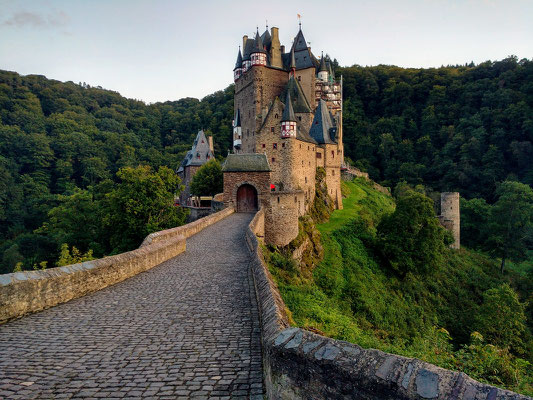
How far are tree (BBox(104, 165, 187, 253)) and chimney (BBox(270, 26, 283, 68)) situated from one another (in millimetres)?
23925

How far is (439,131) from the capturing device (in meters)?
75.9

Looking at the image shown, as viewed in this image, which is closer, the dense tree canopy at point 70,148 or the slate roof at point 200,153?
the dense tree canopy at point 70,148

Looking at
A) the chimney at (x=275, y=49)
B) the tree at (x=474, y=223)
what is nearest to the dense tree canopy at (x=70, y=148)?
the chimney at (x=275, y=49)

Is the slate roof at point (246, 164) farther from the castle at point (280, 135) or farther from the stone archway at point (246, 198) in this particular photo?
the stone archway at point (246, 198)

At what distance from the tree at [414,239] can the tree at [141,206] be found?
16.9 metres

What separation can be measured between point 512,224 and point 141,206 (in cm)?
4093

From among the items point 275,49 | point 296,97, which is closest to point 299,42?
point 275,49

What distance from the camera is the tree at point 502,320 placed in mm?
21531

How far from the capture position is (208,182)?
121 ft

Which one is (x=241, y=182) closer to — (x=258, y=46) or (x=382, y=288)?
(x=382, y=288)

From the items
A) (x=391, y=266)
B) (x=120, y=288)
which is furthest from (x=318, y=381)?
(x=391, y=266)

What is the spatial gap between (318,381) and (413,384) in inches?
36.2

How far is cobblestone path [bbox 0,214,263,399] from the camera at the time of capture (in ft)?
13.8

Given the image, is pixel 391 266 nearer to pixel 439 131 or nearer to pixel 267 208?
pixel 267 208
